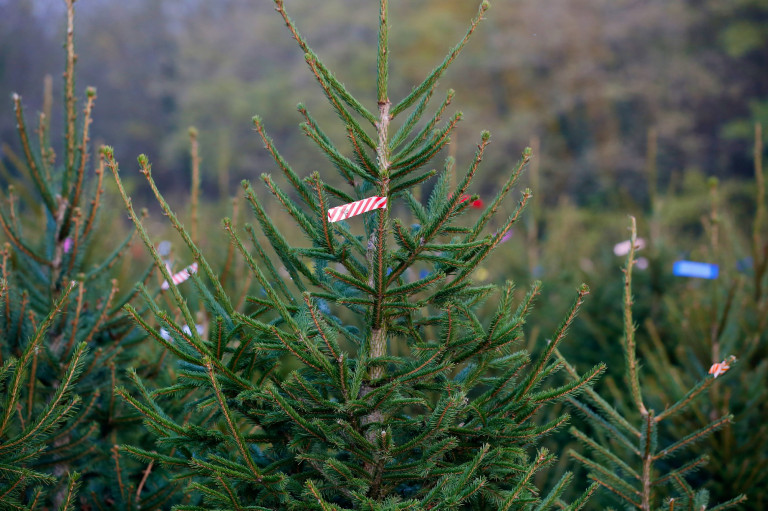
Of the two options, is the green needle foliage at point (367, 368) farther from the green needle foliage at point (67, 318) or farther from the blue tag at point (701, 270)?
→ the blue tag at point (701, 270)

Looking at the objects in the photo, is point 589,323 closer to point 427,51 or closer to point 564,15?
point 564,15

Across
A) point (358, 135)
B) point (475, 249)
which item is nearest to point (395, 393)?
point (475, 249)

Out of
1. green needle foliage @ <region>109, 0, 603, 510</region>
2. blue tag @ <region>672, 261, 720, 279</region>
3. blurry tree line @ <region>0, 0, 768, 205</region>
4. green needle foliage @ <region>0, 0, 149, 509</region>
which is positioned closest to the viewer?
green needle foliage @ <region>109, 0, 603, 510</region>

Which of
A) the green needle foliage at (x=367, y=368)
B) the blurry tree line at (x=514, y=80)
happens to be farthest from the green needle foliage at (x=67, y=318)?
the blurry tree line at (x=514, y=80)

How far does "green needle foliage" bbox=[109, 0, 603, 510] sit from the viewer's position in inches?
59.5

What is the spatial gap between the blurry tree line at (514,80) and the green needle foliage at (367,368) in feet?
44.8

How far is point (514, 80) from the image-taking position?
2372cm

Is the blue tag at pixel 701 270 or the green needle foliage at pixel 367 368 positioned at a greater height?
the blue tag at pixel 701 270

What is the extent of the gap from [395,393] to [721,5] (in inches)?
895

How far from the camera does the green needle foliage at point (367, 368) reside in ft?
4.96

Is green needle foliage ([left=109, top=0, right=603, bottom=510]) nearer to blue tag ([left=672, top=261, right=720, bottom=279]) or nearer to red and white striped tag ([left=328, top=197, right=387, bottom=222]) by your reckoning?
red and white striped tag ([left=328, top=197, right=387, bottom=222])

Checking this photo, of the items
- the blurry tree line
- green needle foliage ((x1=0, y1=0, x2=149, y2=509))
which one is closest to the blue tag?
green needle foliage ((x1=0, y1=0, x2=149, y2=509))

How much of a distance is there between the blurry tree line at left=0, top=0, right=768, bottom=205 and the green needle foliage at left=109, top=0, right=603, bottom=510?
537 inches

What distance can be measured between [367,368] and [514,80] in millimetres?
23472
